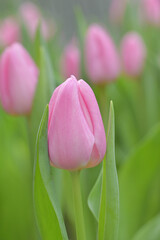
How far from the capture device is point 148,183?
0.68 metres

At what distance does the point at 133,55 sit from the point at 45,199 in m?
0.45

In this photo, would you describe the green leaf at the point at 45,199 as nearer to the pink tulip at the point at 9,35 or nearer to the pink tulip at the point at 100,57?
→ the pink tulip at the point at 100,57

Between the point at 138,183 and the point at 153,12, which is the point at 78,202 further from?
the point at 153,12

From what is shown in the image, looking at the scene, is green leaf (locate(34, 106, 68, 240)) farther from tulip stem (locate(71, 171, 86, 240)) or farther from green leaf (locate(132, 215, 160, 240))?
green leaf (locate(132, 215, 160, 240))

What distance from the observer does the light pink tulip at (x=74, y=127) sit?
0.38 metres

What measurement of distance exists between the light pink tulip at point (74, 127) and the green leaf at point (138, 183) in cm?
24

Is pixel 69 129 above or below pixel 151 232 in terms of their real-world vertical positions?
above

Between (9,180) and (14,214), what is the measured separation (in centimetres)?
5

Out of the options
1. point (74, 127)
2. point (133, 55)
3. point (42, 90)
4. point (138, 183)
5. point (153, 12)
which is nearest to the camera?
point (74, 127)

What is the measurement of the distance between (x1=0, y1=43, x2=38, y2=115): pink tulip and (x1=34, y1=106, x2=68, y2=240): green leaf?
0.15 metres

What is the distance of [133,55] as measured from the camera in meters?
0.81

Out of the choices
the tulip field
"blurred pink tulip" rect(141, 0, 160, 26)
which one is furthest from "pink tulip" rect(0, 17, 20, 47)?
"blurred pink tulip" rect(141, 0, 160, 26)

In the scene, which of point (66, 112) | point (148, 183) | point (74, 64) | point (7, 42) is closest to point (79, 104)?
point (66, 112)

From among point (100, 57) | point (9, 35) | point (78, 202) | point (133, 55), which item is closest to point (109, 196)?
point (78, 202)
